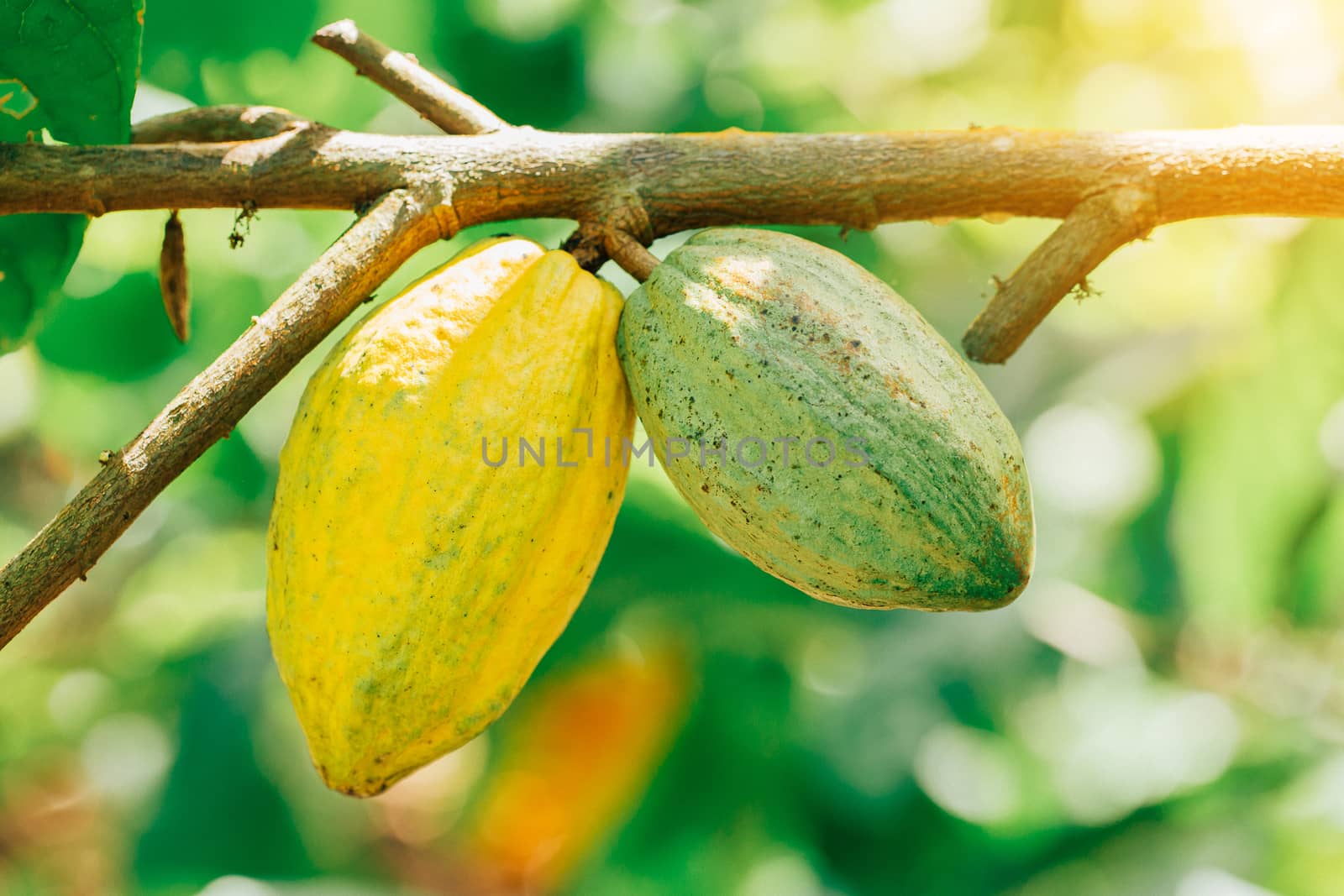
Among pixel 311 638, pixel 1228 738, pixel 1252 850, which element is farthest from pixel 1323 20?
pixel 311 638

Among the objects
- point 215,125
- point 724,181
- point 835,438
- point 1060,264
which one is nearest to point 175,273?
point 215,125

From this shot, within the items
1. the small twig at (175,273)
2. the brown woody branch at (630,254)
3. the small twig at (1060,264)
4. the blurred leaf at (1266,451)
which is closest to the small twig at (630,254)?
the brown woody branch at (630,254)

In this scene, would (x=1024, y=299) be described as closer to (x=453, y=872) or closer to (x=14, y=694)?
(x=14, y=694)

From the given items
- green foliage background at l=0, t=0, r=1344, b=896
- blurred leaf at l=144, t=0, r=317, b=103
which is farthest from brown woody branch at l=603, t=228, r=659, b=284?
blurred leaf at l=144, t=0, r=317, b=103

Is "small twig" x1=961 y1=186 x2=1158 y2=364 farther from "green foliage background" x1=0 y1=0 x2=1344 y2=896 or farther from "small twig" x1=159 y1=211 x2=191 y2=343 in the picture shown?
"green foliage background" x1=0 y1=0 x2=1344 y2=896

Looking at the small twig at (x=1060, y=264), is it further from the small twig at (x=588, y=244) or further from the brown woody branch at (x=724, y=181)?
the small twig at (x=588, y=244)

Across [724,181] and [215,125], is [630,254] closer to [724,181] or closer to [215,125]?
[724,181]

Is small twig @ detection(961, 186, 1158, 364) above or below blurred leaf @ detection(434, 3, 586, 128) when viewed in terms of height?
above
